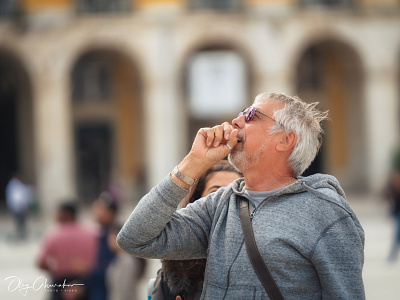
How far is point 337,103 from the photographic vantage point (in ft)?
95.2

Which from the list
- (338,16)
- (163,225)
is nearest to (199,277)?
(163,225)

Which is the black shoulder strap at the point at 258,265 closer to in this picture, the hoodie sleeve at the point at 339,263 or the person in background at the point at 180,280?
the hoodie sleeve at the point at 339,263

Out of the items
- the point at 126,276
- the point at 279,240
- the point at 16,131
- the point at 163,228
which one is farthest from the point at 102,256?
the point at 16,131

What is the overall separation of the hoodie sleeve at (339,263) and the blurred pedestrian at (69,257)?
4118mm

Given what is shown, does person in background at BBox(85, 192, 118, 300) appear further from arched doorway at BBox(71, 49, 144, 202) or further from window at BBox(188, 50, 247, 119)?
Answer: arched doorway at BBox(71, 49, 144, 202)

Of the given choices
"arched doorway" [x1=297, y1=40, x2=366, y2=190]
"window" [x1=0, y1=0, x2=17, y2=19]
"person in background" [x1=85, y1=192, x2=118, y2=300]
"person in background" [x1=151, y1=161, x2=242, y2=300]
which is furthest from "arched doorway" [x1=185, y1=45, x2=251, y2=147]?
"person in background" [x1=151, y1=161, x2=242, y2=300]

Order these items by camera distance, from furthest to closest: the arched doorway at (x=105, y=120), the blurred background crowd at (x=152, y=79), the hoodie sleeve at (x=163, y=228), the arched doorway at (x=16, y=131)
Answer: the arched doorway at (x=105, y=120), the arched doorway at (x=16, y=131), the blurred background crowd at (x=152, y=79), the hoodie sleeve at (x=163, y=228)

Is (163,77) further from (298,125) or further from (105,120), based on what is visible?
(298,125)

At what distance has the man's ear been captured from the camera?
270cm

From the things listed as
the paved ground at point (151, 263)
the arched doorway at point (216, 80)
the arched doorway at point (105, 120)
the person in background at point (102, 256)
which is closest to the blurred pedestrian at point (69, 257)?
the person in background at point (102, 256)

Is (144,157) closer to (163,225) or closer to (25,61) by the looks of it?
(25,61)

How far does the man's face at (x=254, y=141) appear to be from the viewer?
8.85 feet

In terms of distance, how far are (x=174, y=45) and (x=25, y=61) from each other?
583 centimetres

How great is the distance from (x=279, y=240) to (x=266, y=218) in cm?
11
